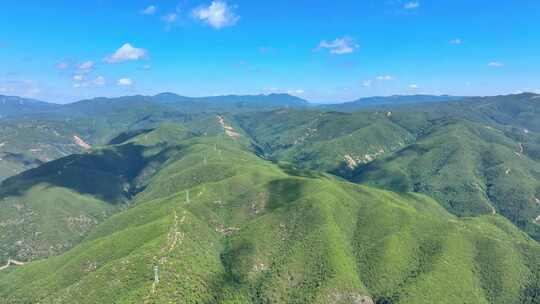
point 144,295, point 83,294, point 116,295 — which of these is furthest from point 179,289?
point 83,294

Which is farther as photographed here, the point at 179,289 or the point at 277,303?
the point at 277,303

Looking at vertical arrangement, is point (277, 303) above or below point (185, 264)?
below

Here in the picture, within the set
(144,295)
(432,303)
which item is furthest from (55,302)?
(432,303)

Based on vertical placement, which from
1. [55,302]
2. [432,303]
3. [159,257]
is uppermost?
[159,257]

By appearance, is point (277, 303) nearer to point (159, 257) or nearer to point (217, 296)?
point (217, 296)

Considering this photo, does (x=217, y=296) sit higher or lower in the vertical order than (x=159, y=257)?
lower

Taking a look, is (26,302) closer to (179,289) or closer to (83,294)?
(83,294)

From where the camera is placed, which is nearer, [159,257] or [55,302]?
[55,302]
